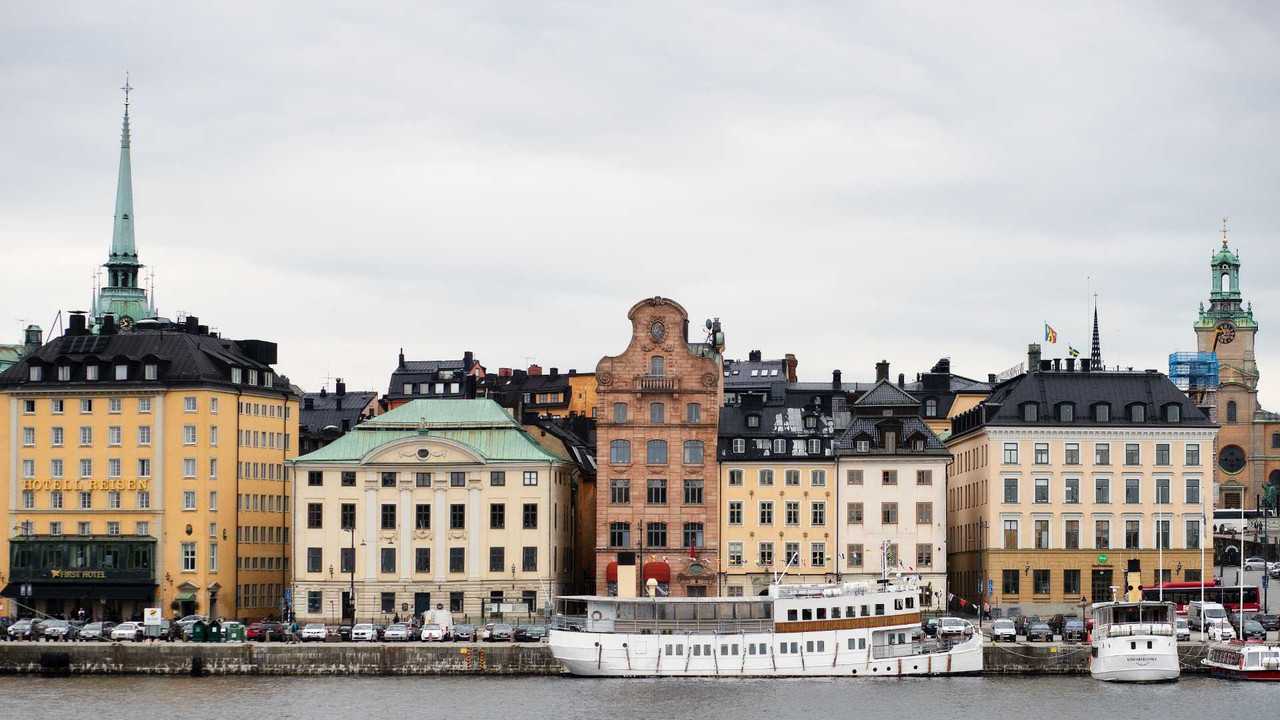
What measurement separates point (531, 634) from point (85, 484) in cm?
3656

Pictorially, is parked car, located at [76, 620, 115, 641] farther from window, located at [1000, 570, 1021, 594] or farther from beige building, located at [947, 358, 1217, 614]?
window, located at [1000, 570, 1021, 594]

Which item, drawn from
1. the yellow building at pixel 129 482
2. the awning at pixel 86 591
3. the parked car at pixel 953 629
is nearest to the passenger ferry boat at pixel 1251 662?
the parked car at pixel 953 629

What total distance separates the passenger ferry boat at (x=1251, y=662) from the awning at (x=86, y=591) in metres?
67.8

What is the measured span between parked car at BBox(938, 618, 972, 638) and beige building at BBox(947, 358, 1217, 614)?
19634 millimetres

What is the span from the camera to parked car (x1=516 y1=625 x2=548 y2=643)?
5640 inches

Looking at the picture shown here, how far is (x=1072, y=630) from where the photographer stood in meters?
145

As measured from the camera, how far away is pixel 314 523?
16100 cm

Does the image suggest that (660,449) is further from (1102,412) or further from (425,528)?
(1102,412)

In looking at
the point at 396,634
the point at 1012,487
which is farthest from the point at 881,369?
the point at 396,634

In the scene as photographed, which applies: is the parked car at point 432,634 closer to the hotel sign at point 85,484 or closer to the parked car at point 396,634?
the parked car at point 396,634

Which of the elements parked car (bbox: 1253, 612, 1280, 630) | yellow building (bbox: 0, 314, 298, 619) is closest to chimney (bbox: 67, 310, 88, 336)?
yellow building (bbox: 0, 314, 298, 619)

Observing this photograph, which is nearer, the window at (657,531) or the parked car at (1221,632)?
the parked car at (1221,632)

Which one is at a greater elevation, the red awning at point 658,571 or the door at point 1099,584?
the red awning at point 658,571

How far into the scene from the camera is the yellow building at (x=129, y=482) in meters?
162
